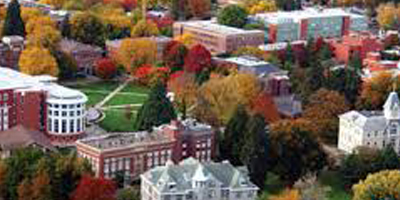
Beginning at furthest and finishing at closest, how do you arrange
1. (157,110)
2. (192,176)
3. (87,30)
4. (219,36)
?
(219,36), (87,30), (157,110), (192,176)

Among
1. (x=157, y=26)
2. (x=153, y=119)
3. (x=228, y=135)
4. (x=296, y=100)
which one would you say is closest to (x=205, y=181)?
(x=228, y=135)

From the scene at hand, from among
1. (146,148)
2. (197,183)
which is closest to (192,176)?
(197,183)

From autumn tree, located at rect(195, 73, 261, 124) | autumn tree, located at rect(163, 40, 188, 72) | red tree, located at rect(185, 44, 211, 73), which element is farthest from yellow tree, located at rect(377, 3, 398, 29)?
autumn tree, located at rect(195, 73, 261, 124)

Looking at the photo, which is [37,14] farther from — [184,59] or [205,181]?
[205,181]

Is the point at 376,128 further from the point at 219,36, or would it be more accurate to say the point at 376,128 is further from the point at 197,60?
the point at 219,36

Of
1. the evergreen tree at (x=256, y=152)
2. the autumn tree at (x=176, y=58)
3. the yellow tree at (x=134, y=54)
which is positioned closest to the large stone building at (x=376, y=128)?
the evergreen tree at (x=256, y=152)

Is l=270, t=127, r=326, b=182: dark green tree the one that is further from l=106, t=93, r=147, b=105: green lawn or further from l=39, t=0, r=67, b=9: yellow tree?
l=39, t=0, r=67, b=9: yellow tree
